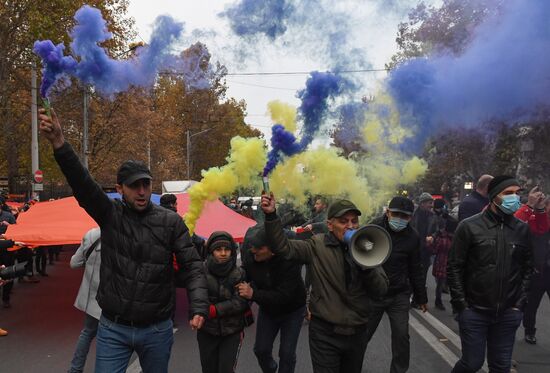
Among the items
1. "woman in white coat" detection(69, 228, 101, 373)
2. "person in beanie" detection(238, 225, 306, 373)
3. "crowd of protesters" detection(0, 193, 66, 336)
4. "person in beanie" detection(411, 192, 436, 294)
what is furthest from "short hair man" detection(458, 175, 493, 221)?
"crowd of protesters" detection(0, 193, 66, 336)

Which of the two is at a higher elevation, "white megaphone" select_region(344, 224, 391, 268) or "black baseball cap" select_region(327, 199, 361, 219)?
"black baseball cap" select_region(327, 199, 361, 219)

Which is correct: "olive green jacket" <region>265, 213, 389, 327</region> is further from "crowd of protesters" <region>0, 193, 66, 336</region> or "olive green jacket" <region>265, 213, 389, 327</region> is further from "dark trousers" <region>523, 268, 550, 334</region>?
"crowd of protesters" <region>0, 193, 66, 336</region>

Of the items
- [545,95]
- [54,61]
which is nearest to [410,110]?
[545,95]

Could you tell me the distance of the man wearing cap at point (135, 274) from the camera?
286 centimetres

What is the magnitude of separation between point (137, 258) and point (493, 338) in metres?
2.68

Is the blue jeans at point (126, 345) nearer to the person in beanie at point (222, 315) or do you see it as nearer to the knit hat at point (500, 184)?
the person in beanie at point (222, 315)

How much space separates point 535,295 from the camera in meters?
5.66

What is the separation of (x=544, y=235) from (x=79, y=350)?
5166 mm

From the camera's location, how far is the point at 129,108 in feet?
63.8

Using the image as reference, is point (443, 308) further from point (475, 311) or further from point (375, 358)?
point (475, 311)

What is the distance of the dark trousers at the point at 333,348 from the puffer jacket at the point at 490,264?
3.13 feet

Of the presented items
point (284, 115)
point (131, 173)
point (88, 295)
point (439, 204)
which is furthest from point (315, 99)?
point (131, 173)

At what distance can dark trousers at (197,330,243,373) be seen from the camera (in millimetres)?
3645

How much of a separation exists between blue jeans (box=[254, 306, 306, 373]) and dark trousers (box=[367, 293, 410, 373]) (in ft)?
2.33
